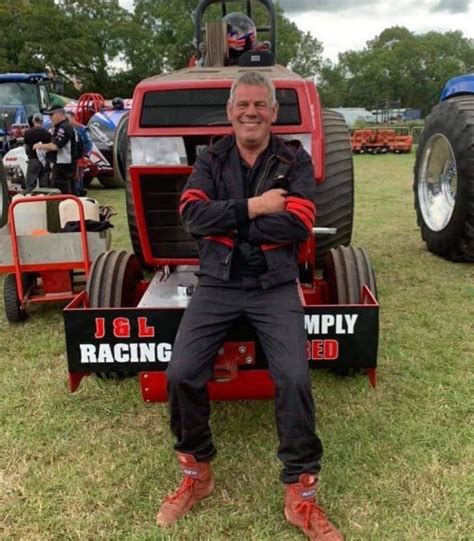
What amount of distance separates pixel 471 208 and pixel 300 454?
3632 millimetres

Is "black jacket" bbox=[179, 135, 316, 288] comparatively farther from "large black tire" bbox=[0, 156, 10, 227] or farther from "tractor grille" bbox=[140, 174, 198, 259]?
"large black tire" bbox=[0, 156, 10, 227]

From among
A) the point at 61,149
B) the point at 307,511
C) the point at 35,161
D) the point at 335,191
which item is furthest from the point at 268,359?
the point at 35,161

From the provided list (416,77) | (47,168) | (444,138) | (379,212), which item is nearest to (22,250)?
(444,138)

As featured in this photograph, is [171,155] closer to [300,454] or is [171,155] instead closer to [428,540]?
[300,454]

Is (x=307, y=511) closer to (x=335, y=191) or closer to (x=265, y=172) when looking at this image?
(x=265, y=172)

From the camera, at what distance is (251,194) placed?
8.61ft

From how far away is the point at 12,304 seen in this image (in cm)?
449

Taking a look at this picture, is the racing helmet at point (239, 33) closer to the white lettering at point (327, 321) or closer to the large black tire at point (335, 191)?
the large black tire at point (335, 191)

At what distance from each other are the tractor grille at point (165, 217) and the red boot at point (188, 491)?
1.20 m

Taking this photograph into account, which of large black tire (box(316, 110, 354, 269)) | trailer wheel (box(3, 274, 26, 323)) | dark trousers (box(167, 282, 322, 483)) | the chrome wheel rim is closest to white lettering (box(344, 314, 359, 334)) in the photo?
dark trousers (box(167, 282, 322, 483))

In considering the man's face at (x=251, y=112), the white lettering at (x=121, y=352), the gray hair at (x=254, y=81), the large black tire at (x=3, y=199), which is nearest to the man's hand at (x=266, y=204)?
the man's face at (x=251, y=112)

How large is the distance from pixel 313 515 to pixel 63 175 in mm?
7443

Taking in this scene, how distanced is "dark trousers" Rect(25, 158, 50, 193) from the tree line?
2914cm

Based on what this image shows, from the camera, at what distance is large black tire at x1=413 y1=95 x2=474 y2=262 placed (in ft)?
17.9
